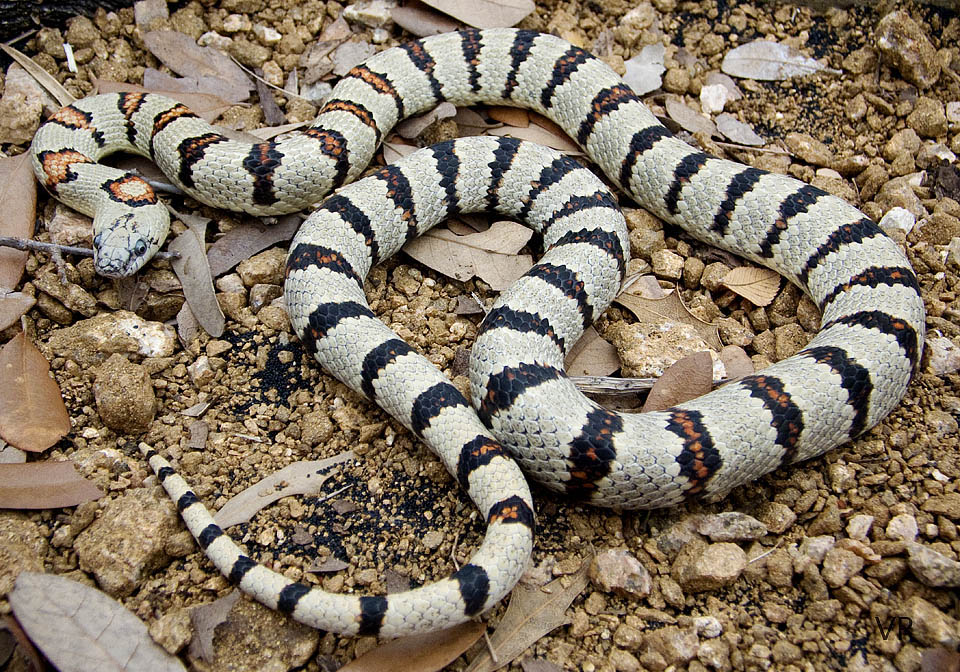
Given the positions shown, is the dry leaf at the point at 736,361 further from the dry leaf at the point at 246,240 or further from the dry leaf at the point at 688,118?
the dry leaf at the point at 246,240

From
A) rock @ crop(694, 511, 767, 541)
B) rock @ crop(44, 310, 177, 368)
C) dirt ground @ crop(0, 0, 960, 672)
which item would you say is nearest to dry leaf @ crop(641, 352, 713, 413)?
dirt ground @ crop(0, 0, 960, 672)

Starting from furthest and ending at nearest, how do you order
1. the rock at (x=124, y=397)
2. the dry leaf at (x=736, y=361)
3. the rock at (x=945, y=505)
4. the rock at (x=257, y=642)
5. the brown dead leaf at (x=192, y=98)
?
the brown dead leaf at (x=192, y=98) < the dry leaf at (x=736, y=361) < the rock at (x=124, y=397) < the rock at (x=945, y=505) < the rock at (x=257, y=642)

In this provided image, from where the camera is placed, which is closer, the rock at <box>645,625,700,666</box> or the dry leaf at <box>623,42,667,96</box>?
the rock at <box>645,625,700,666</box>

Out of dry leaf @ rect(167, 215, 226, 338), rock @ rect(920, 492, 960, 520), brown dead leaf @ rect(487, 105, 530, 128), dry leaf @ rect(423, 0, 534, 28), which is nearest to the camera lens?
rock @ rect(920, 492, 960, 520)

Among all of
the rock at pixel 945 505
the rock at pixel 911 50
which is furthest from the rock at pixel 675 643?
the rock at pixel 911 50

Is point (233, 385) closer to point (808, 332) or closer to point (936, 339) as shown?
point (808, 332)

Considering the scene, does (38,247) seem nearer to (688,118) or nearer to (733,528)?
(733,528)

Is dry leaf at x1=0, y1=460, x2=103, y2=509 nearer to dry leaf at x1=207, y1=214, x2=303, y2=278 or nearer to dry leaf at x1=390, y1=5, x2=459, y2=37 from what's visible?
dry leaf at x1=207, y1=214, x2=303, y2=278
